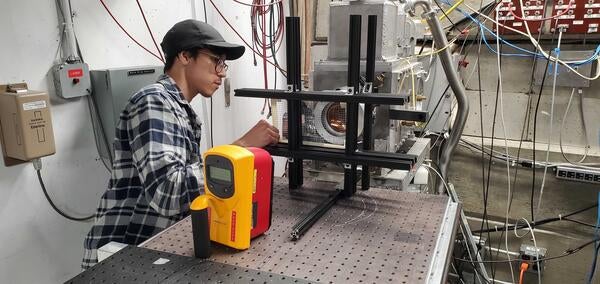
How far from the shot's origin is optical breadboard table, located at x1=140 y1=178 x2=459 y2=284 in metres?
0.92

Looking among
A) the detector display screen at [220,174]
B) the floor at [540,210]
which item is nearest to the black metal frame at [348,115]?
the detector display screen at [220,174]

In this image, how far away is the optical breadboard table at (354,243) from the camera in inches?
36.4

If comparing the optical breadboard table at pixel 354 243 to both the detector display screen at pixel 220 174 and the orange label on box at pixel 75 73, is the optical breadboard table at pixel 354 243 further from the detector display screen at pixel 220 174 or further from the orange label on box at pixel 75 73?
the orange label on box at pixel 75 73

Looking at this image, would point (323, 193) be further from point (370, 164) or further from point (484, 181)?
point (484, 181)

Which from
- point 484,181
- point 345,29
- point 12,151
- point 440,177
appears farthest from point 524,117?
point 12,151

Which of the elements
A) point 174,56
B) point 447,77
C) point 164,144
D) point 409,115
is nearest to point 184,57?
Result: point 174,56

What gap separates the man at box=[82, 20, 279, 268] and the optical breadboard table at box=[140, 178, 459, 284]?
0.14 m

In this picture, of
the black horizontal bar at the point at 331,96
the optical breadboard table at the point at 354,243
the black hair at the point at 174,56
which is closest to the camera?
the optical breadboard table at the point at 354,243

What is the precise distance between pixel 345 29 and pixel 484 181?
1.47 metres

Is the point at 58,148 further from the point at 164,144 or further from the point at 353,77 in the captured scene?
the point at 353,77

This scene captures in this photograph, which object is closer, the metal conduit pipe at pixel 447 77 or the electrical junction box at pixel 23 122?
the electrical junction box at pixel 23 122

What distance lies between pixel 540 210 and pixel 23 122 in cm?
261

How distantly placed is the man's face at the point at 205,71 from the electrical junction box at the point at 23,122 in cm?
53

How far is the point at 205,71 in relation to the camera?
59.5 inches
